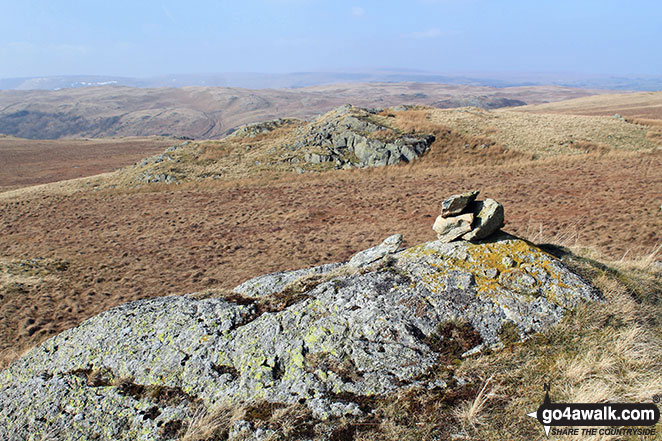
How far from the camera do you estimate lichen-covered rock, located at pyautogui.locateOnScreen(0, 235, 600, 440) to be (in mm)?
5008

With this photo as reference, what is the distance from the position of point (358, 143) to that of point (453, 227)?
31134 mm

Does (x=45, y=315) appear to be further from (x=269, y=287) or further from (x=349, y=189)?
(x=349, y=189)

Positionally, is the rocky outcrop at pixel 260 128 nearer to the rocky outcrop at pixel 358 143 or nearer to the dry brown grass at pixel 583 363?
the rocky outcrop at pixel 358 143

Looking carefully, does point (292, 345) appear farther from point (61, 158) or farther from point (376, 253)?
point (61, 158)

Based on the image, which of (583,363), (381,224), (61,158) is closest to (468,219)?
(583,363)

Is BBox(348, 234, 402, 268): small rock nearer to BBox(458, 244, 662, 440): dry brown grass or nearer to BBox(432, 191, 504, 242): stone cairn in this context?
BBox(432, 191, 504, 242): stone cairn

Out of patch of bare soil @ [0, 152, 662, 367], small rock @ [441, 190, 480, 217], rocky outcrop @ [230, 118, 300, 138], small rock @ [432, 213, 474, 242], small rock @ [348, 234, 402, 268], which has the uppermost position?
rocky outcrop @ [230, 118, 300, 138]

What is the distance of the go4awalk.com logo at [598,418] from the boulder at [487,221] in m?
3.42

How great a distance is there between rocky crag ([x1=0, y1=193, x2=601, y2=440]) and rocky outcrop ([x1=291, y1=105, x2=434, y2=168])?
2860 cm

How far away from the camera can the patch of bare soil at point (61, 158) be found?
55250 millimetres

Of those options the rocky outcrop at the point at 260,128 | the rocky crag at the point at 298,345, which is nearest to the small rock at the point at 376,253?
the rocky crag at the point at 298,345

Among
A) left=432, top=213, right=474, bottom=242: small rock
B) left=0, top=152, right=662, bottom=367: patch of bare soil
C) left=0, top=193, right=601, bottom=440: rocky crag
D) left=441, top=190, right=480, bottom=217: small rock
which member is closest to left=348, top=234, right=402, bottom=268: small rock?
left=0, top=193, right=601, bottom=440: rocky crag

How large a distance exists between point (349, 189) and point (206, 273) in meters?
15.7

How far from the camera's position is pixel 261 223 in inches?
Answer: 898
